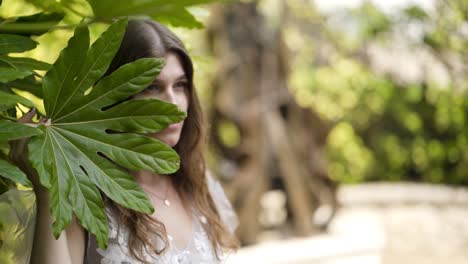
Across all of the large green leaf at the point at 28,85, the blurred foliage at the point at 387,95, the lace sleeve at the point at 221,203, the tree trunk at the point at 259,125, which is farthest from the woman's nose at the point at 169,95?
the blurred foliage at the point at 387,95

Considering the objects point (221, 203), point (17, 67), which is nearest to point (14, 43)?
point (17, 67)

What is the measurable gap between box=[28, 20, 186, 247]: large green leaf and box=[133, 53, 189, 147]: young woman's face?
1.00ft

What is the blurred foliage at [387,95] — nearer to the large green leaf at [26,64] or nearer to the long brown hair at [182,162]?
the long brown hair at [182,162]

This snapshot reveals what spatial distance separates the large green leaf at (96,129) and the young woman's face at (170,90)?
31cm

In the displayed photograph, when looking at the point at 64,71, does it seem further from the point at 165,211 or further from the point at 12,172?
the point at 165,211

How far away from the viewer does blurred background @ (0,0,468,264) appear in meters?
4.79

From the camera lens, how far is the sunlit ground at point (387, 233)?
3811mm

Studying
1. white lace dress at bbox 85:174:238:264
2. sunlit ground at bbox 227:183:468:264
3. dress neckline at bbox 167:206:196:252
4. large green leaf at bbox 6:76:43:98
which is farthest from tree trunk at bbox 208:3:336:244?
large green leaf at bbox 6:76:43:98

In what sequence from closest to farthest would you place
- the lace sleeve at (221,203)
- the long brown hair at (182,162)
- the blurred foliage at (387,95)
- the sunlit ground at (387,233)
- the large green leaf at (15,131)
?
the large green leaf at (15,131), the long brown hair at (182,162), the lace sleeve at (221,203), the sunlit ground at (387,233), the blurred foliage at (387,95)

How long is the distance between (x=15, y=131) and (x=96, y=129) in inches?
5.3

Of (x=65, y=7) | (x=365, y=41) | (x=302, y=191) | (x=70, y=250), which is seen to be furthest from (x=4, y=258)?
(x=365, y=41)

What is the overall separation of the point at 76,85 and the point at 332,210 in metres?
4.05

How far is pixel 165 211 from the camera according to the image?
4.87ft

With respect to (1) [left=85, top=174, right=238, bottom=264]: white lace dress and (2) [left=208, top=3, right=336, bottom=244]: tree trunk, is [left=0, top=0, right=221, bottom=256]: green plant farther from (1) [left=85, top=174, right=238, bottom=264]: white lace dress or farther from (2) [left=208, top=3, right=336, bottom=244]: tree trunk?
(2) [left=208, top=3, right=336, bottom=244]: tree trunk
